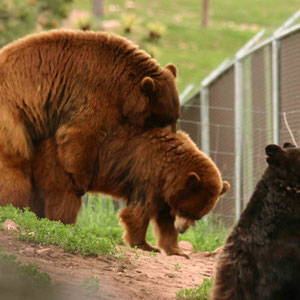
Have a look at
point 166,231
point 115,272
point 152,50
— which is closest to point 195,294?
point 115,272

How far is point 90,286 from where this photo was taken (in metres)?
4.57

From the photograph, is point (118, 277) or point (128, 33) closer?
point (118, 277)

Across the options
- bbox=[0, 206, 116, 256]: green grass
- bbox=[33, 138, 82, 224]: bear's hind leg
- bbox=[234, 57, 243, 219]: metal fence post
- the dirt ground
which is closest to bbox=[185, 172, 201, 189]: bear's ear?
the dirt ground

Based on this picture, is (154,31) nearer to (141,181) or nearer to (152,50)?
(152,50)

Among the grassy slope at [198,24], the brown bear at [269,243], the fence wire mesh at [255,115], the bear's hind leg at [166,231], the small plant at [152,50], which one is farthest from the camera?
the grassy slope at [198,24]

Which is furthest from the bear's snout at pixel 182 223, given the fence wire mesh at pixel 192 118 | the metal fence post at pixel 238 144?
the fence wire mesh at pixel 192 118

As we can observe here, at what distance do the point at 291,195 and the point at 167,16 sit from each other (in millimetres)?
39566

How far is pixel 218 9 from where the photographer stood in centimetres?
4662

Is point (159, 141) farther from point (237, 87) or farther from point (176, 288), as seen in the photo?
point (237, 87)

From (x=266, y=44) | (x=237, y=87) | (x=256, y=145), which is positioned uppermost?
(x=266, y=44)

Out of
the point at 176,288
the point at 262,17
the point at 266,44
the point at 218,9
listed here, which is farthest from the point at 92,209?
the point at 218,9

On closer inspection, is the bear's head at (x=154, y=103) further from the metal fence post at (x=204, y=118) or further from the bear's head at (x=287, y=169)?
the metal fence post at (x=204, y=118)

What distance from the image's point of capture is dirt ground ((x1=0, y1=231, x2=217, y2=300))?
4688mm

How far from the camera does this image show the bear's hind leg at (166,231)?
7152 millimetres
